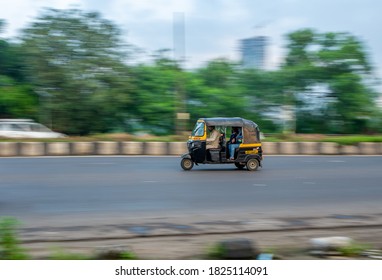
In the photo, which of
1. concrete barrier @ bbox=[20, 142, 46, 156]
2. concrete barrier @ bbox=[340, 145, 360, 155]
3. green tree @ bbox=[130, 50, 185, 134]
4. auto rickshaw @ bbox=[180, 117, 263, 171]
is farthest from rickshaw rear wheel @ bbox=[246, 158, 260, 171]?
green tree @ bbox=[130, 50, 185, 134]

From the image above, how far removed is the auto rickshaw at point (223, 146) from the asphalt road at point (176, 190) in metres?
0.40

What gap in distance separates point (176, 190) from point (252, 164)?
16.6 ft

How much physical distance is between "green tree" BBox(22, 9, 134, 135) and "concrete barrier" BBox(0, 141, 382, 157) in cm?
1069

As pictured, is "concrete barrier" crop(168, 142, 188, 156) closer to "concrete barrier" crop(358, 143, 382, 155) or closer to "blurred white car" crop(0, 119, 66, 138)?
"blurred white car" crop(0, 119, 66, 138)

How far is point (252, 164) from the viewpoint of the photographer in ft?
57.3

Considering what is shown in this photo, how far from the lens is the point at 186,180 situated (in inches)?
582

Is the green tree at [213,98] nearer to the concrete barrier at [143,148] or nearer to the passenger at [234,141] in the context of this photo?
the concrete barrier at [143,148]

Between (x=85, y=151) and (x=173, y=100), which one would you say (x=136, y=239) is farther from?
(x=173, y=100)

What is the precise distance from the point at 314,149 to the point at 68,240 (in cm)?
1920

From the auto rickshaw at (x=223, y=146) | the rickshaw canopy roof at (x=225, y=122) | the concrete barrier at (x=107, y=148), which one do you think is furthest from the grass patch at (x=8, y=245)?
the concrete barrier at (x=107, y=148)

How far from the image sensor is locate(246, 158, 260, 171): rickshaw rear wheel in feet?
57.1

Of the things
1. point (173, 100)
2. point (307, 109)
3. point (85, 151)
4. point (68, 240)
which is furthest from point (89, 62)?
point (68, 240)

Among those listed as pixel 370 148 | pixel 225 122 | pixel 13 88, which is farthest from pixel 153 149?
pixel 13 88

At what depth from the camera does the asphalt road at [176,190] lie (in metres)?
10.4
